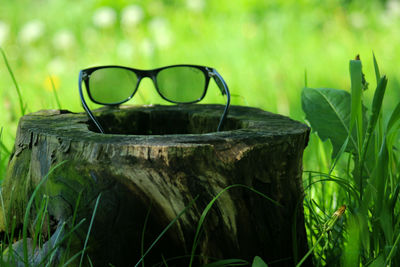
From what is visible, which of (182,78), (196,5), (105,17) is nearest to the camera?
(182,78)

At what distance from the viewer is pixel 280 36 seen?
4340 millimetres

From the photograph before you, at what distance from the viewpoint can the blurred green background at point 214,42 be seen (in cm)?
347

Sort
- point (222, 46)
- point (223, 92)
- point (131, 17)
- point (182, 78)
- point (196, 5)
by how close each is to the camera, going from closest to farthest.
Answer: point (223, 92), point (182, 78), point (222, 46), point (131, 17), point (196, 5)

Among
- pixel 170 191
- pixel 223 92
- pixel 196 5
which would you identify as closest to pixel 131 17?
pixel 196 5

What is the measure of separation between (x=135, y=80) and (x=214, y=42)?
92.4 inches

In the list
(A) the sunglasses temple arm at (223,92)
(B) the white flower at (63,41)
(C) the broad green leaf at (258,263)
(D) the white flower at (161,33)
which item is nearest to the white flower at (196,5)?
(D) the white flower at (161,33)

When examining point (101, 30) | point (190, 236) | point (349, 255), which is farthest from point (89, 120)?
point (101, 30)

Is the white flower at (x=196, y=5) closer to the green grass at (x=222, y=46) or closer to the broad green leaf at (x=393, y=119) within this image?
the green grass at (x=222, y=46)

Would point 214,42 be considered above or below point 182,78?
above

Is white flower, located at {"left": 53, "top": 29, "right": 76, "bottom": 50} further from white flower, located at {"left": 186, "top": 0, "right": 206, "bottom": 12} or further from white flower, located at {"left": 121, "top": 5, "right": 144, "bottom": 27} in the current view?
white flower, located at {"left": 186, "top": 0, "right": 206, "bottom": 12}

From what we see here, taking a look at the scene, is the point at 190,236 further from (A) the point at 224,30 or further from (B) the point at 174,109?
(A) the point at 224,30

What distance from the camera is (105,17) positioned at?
4562mm

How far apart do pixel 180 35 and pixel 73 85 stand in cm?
115

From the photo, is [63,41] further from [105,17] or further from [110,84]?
[110,84]
